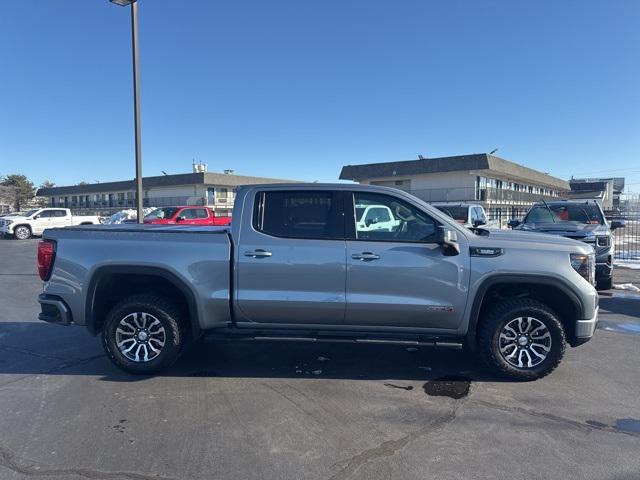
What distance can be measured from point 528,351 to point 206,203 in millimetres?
42957

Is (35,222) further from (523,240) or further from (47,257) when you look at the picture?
(523,240)

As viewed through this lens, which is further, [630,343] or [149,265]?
[630,343]

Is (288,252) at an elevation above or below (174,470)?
above

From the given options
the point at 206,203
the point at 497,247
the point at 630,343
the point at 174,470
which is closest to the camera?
the point at 174,470

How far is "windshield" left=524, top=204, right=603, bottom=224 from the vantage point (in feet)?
35.7

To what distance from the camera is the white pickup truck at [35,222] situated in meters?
25.7

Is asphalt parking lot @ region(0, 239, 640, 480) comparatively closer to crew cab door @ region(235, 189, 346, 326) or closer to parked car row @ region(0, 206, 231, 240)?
crew cab door @ region(235, 189, 346, 326)

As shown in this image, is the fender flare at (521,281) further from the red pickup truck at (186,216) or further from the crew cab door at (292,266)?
the red pickup truck at (186,216)

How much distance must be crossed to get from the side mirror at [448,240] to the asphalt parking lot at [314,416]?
4.51ft

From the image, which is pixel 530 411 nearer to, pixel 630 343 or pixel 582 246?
pixel 582 246

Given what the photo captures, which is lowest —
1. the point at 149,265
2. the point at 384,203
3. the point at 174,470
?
the point at 174,470

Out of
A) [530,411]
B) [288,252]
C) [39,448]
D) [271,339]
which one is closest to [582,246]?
[530,411]

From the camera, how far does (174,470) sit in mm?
3104

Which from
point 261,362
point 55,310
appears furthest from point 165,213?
point 261,362
